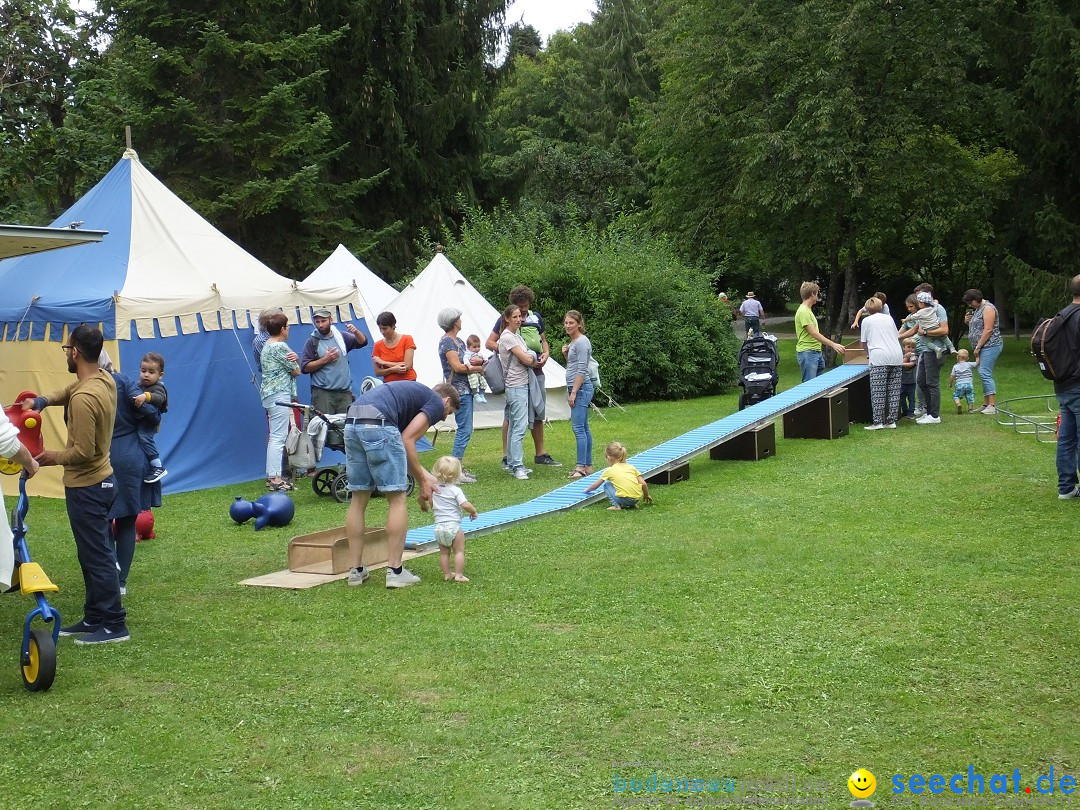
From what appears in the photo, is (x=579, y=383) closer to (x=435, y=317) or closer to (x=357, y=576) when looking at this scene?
(x=357, y=576)

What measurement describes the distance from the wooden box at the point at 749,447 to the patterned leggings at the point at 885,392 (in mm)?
2304

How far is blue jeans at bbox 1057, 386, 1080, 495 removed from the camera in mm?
9258

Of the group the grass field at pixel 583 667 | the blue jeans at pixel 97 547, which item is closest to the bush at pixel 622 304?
the grass field at pixel 583 667

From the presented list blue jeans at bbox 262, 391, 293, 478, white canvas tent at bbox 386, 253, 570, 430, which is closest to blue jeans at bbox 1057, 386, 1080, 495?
blue jeans at bbox 262, 391, 293, 478

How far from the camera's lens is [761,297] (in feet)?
166

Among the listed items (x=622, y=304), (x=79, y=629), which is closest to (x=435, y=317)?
(x=622, y=304)

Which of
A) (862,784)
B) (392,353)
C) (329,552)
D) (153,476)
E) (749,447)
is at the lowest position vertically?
(862,784)

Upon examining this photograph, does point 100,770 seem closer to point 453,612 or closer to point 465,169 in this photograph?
point 453,612

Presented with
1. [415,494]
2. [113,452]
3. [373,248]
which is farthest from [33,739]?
[373,248]

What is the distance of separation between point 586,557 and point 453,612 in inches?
62.6

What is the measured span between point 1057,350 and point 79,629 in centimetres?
753

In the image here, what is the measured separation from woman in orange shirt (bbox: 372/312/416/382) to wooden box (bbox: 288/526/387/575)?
348 centimetres

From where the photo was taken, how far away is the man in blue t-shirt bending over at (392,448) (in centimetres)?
723

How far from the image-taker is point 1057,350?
9.12 metres
